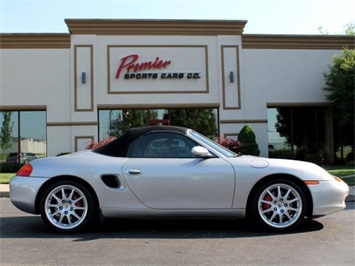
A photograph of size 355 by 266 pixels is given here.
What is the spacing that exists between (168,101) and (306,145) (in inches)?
267

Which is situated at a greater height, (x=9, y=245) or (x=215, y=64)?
(x=215, y=64)

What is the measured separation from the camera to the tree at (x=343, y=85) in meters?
16.0

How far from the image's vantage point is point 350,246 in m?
4.66

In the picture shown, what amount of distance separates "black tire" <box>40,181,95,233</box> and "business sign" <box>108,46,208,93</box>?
40.0ft

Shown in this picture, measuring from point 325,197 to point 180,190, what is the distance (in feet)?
6.20

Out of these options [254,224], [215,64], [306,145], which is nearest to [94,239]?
[254,224]

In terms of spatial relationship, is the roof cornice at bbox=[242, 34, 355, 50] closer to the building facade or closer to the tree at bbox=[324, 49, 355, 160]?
the building facade

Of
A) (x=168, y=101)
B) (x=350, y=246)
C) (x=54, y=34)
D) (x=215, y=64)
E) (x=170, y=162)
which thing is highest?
(x=54, y=34)

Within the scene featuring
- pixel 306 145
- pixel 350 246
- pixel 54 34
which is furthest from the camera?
pixel 306 145

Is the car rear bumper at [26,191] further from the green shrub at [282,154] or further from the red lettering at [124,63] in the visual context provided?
the green shrub at [282,154]

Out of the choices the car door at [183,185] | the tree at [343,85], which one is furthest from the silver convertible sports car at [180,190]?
the tree at [343,85]

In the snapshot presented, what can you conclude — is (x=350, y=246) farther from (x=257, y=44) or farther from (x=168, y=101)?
(x=257, y=44)

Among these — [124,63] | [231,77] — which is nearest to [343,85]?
[231,77]

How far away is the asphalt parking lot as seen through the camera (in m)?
4.14
